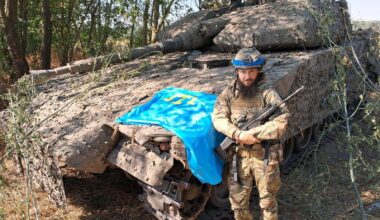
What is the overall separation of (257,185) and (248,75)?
3.42 ft

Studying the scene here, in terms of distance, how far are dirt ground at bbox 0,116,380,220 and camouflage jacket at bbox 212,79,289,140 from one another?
1.37m

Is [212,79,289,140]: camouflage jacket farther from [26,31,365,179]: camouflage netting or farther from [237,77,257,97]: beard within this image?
[26,31,365,179]: camouflage netting

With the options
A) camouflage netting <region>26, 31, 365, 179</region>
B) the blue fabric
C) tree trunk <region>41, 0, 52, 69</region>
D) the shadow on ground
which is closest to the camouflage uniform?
the blue fabric

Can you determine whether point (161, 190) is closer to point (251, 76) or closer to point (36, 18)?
point (251, 76)

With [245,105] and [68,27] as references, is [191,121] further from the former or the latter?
[68,27]

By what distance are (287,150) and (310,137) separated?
805mm

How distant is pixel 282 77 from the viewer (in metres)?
5.45

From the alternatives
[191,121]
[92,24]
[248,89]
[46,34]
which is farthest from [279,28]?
[92,24]

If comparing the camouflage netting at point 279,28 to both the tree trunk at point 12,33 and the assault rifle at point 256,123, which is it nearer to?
the assault rifle at point 256,123

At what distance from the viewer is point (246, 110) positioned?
4.38m

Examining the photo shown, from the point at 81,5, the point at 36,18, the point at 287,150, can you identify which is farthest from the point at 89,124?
the point at 81,5

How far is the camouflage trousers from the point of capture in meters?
4.24

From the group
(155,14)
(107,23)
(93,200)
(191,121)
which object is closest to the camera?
(191,121)

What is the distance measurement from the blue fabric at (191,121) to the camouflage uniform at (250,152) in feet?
0.69
